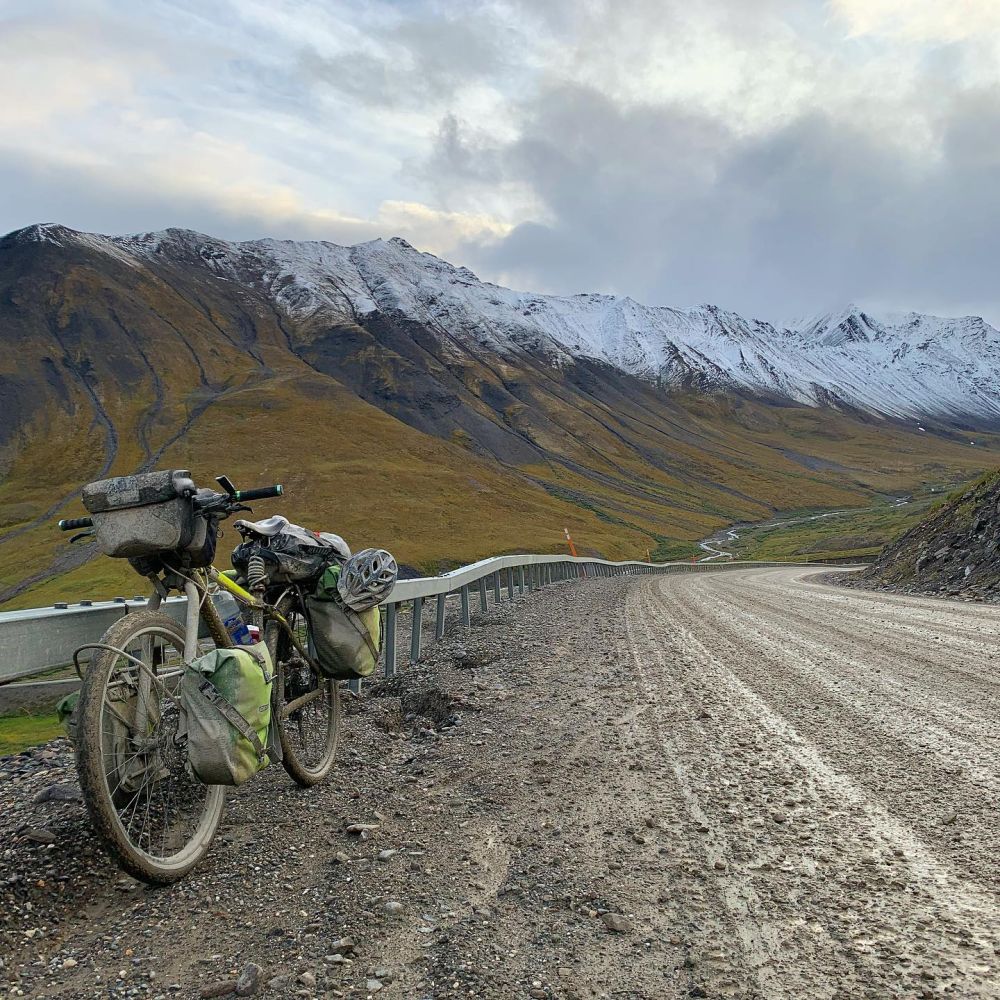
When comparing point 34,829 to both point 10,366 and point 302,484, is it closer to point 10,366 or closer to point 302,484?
point 302,484

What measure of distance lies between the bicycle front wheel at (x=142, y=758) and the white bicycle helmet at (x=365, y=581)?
110cm

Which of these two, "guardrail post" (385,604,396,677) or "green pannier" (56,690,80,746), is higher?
"green pannier" (56,690,80,746)

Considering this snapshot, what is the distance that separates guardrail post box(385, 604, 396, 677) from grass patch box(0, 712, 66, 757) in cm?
285

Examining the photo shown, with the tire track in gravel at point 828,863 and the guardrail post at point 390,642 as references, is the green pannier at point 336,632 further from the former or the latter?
the guardrail post at point 390,642

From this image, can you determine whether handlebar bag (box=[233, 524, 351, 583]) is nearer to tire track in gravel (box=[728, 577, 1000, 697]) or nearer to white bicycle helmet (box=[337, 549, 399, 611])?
white bicycle helmet (box=[337, 549, 399, 611])

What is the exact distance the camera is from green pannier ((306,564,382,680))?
180 inches

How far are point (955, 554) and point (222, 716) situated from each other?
2021cm

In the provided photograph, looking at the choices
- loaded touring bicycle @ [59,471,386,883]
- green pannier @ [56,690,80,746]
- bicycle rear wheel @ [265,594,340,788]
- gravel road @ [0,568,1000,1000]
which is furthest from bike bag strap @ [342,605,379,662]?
green pannier @ [56,690,80,746]

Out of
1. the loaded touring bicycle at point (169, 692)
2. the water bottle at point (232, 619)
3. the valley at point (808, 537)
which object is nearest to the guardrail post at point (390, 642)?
the loaded touring bicycle at point (169, 692)

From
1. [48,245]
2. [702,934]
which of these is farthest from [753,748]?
[48,245]

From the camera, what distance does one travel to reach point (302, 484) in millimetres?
81875

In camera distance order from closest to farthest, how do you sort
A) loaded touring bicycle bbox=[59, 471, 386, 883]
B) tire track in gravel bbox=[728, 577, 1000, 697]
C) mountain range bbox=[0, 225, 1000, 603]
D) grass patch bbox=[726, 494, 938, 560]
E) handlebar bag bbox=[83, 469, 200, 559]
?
loaded touring bicycle bbox=[59, 471, 386, 883], handlebar bag bbox=[83, 469, 200, 559], tire track in gravel bbox=[728, 577, 1000, 697], grass patch bbox=[726, 494, 938, 560], mountain range bbox=[0, 225, 1000, 603]

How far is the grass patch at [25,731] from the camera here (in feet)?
18.1

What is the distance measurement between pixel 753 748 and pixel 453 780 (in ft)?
6.65
